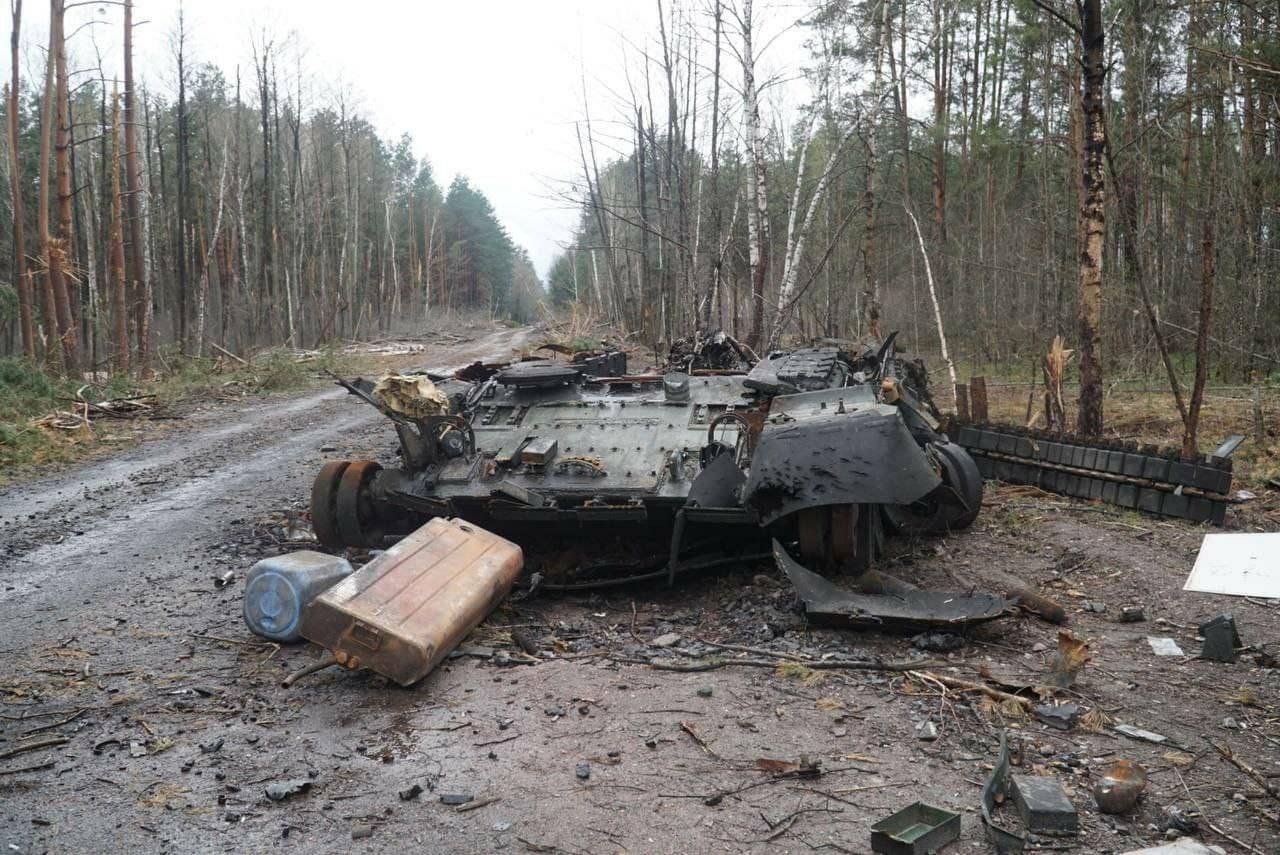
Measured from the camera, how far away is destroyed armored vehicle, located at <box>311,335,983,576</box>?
5.47 meters

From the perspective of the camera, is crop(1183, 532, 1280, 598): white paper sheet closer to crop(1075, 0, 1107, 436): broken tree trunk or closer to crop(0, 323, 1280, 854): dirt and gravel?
crop(0, 323, 1280, 854): dirt and gravel

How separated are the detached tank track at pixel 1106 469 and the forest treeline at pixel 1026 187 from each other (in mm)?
1079

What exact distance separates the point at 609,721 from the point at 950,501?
13.8 feet

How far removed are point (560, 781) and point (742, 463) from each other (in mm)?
3090

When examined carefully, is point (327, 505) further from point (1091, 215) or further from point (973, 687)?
point (1091, 215)

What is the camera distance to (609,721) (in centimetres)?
420

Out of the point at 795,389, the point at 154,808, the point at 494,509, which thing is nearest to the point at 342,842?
the point at 154,808

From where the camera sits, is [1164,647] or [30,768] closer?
[30,768]

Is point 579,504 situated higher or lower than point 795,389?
lower

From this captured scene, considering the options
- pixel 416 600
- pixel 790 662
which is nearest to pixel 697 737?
pixel 790 662

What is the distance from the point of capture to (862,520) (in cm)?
605

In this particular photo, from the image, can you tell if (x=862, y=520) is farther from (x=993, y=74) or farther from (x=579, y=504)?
(x=993, y=74)

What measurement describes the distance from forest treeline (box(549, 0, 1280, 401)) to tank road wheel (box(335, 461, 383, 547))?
6.44 metres

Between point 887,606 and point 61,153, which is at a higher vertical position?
point 61,153
